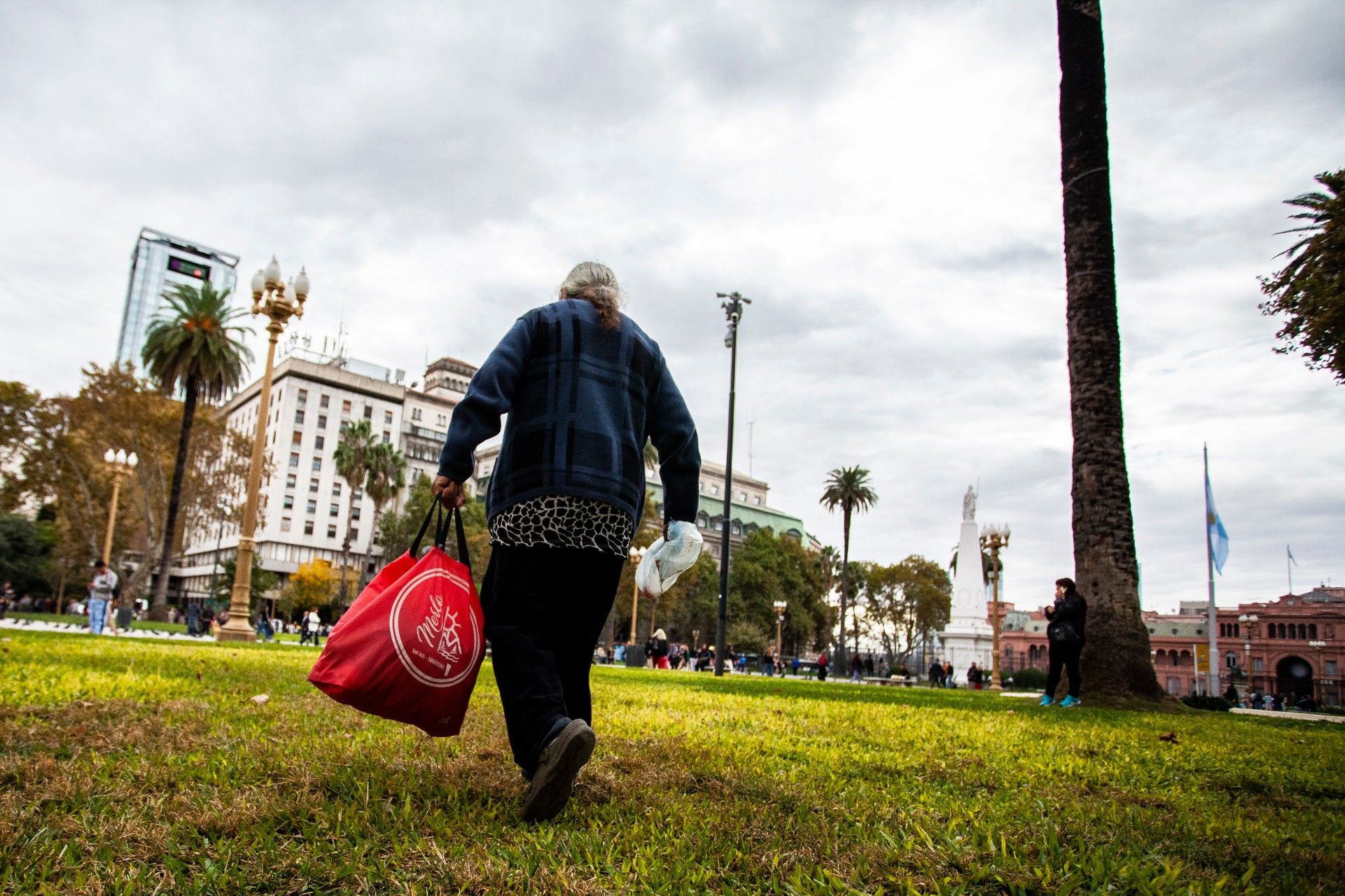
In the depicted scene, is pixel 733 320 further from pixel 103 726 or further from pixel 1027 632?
pixel 1027 632

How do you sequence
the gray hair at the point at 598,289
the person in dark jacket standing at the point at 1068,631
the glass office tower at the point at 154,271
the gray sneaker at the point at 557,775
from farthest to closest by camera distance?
the glass office tower at the point at 154,271
the person in dark jacket standing at the point at 1068,631
the gray hair at the point at 598,289
the gray sneaker at the point at 557,775

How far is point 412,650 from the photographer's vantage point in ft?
8.68

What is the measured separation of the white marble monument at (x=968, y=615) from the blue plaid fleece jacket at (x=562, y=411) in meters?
42.1

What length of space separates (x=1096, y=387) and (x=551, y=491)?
9.04 m

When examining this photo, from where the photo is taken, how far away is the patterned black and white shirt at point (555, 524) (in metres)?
2.82

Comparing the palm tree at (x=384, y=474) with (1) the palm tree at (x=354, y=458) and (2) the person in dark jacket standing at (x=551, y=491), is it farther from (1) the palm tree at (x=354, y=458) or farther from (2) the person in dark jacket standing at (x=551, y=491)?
(2) the person in dark jacket standing at (x=551, y=491)

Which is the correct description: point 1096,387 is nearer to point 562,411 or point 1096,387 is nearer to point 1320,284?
point 1320,284

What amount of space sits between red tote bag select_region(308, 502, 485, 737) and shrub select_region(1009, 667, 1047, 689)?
1936 inches

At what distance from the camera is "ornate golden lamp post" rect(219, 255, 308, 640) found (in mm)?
17688

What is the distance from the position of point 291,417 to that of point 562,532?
289 ft

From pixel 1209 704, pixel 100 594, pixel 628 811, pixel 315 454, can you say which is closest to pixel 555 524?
pixel 628 811

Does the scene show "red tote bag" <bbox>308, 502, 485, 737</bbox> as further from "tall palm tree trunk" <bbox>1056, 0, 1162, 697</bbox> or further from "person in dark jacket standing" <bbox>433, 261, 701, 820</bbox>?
"tall palm tree trunk" <bbox>1056, 0, 1162, 697</bbox>

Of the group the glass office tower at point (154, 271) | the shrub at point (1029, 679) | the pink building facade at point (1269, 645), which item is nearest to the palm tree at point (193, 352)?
the shrub at point (1029, 679)

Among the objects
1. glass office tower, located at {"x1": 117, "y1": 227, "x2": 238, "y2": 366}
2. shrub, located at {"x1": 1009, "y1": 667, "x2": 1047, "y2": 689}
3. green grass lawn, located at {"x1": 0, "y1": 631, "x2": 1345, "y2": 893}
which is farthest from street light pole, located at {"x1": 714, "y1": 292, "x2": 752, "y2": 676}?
glass office tower, located at {"x1": 117, "y1": 227, "x2": 238, "y2": 366}
